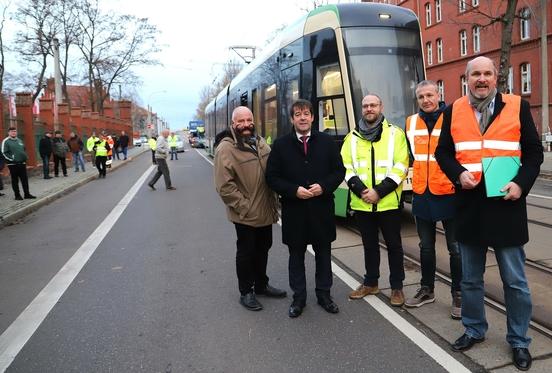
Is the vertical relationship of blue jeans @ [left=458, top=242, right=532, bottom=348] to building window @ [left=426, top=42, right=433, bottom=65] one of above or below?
below

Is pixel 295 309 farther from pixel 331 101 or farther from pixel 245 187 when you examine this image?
pixel 331 101

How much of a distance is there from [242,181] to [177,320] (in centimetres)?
132

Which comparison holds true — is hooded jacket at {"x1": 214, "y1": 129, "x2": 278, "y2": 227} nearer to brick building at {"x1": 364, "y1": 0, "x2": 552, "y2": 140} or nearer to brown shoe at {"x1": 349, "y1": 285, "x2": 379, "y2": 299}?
brown shoe at {"x1": 349, "y1": 285, "x2": 379, "y2": 299}

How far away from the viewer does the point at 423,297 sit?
4395mm

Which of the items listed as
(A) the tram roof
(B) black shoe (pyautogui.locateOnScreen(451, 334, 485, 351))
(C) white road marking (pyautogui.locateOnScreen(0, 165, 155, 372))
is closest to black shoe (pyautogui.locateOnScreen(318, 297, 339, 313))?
(B) black shoe (pyautogui.locateOnScreen(451, 334, 485, 351))

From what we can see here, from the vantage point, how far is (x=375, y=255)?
457cm

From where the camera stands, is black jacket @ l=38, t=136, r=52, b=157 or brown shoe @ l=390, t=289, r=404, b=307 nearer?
brown shoe @ l=390, t=289, r=404, b=307

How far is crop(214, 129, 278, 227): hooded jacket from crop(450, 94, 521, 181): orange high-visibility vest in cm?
175

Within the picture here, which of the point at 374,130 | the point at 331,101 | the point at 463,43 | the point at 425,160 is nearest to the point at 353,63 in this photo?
the point at 331,101

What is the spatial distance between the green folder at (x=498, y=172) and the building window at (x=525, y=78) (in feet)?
94.5

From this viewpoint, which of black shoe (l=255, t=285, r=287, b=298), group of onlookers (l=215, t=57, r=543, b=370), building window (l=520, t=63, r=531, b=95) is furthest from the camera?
building window (l=520, t=63, r=531, b=95)

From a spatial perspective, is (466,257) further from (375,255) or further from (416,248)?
(416,248)

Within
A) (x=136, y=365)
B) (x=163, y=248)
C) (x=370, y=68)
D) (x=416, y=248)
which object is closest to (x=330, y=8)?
(x=370, y=68)

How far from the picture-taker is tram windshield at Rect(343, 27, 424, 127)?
24.8 ft
